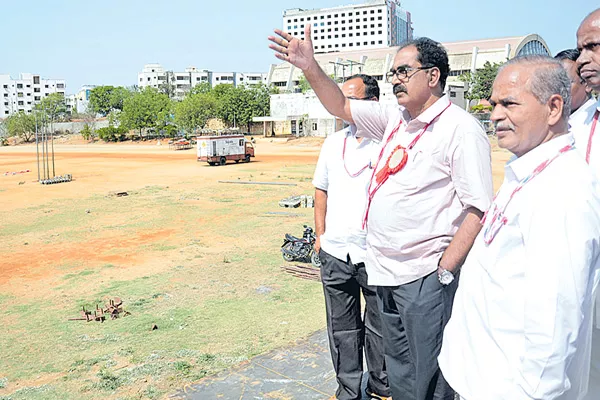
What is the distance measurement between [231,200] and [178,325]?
35.1 feet

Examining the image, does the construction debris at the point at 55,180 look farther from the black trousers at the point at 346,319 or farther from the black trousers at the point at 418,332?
the black trousers at the point at 418,332

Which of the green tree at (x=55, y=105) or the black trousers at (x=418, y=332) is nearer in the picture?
the black trousers at (x=418, y=332)

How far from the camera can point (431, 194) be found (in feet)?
8.38

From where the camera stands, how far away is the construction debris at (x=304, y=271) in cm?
723

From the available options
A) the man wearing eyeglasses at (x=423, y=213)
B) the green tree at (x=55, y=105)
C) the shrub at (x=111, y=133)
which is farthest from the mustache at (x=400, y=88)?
the green tree at (x=55, y=105)

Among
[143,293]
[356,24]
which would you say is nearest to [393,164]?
[143,293]

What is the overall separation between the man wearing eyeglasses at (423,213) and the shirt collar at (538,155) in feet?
2.18

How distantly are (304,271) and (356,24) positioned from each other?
145076 mm

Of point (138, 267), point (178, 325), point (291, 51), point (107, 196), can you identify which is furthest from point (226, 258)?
point (107, 196)

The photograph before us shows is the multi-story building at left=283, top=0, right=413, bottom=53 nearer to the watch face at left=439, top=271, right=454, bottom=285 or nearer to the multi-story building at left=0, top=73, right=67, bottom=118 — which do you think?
the multi-story building at left=0, top=73, right=67, bottom=118

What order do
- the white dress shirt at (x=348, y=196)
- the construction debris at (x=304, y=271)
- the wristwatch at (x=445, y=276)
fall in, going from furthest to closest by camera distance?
the construction debris at (x=304, y=271) → the white dress shirt at (x=348, y=196) → the wristwatch at (x=445, y=276)

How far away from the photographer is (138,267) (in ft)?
27.9

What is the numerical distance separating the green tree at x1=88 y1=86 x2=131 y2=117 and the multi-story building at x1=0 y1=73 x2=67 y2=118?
26.3m

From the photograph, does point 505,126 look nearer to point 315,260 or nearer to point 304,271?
point 304,271
